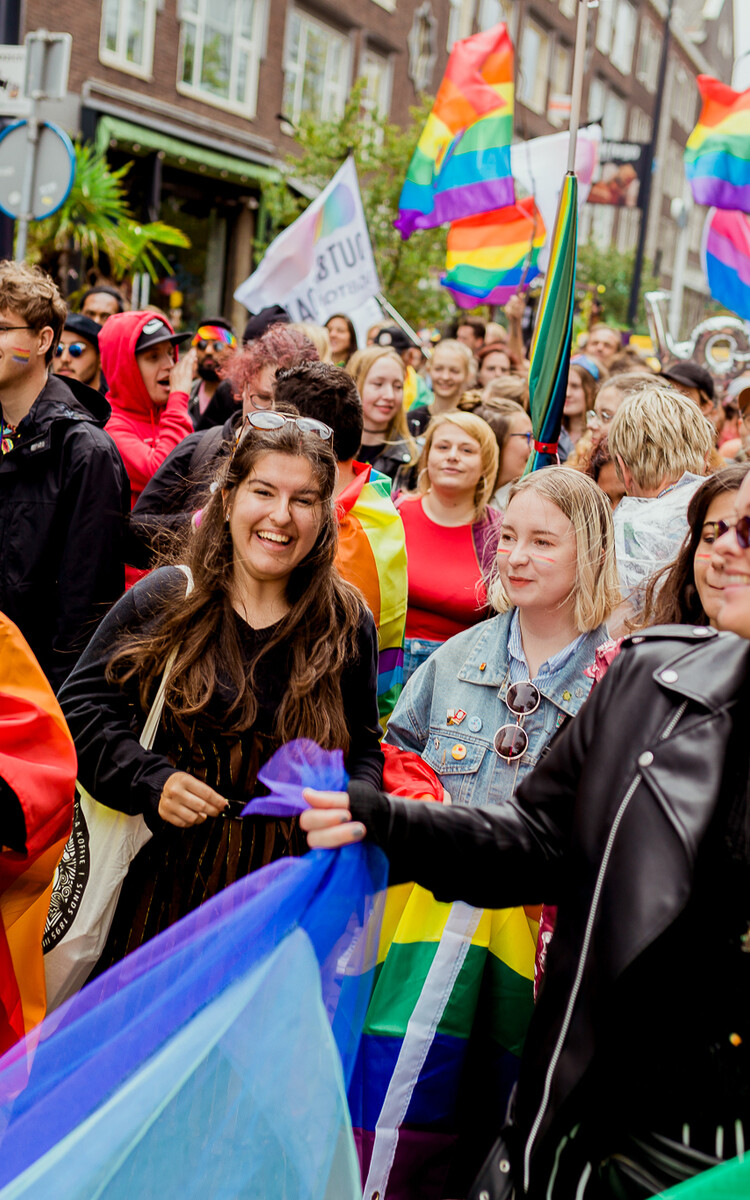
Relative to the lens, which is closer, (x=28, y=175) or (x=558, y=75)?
(x=28, y=175)

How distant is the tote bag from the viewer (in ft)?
8.71

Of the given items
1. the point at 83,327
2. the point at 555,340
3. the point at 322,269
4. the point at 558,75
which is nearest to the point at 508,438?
the point at 555,340

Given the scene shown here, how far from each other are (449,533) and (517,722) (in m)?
1.78

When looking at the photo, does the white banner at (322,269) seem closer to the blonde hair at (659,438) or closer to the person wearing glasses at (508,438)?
the person wearing glasses at (508,438)

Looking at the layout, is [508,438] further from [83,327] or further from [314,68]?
[314,68]

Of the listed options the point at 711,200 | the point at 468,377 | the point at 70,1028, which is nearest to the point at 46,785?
the point at 70,1028

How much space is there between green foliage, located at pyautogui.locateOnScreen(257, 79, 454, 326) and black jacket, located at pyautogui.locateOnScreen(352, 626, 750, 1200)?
1391 centimetres

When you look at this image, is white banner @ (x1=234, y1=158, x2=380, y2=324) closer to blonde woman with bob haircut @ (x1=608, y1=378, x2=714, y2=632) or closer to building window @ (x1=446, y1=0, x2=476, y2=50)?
blonde woman with bob haircut @ (x1=608, y1=378, x2=714, y2=632)

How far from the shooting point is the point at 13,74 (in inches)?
297

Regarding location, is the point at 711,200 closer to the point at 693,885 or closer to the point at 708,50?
the point at 693,885

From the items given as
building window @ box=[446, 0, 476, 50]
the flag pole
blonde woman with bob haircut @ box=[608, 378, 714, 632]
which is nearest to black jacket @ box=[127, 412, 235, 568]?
blonde woman with bob haircut @ box=[608, 378, 714, 632]

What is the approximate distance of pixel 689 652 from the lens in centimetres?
167

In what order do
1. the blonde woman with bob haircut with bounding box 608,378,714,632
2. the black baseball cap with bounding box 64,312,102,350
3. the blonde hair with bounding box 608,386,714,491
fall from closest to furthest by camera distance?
the blonde woman with bob haircut with bounding box 608,378,714,632, the blonde hair with bounding box 608,386,714,491, the black baseball cap with bounding box 64,312,102,350

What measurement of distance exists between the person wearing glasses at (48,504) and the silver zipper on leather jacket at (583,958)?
2.49 m
